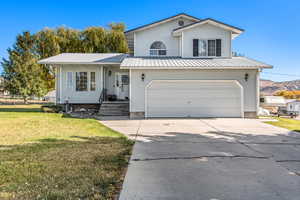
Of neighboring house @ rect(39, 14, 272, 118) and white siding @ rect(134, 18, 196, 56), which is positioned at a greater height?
white siding @ rect(134, 18, 196, 56)

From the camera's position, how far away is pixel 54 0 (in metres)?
19.6

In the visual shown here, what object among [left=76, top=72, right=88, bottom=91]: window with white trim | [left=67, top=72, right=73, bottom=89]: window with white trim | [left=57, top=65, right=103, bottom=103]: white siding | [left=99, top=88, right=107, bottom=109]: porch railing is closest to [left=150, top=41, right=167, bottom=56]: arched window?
[left=57, top=65, right=103, bottom=103]: white siding

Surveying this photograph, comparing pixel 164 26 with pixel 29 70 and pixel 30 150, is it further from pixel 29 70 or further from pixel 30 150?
pixel 29 70

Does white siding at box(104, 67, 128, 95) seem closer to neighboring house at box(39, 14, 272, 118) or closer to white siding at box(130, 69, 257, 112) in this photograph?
neighboring house at box(39, 14, 272, 118)

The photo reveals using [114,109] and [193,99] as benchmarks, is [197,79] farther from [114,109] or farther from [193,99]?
[114,109]

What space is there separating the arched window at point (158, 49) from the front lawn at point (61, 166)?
9.60 metres

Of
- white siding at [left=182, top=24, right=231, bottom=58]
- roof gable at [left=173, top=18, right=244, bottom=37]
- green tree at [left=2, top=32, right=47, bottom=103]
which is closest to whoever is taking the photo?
roof gable at [left=173, top=18, right=244, bottom=37]

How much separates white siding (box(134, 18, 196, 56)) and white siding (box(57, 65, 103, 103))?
3570 mm

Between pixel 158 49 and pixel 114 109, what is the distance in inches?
215

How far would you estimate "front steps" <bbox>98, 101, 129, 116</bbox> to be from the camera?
43.8ft

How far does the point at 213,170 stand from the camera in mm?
3768

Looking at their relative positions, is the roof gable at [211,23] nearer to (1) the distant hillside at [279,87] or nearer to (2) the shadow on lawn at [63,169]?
(2) the shadow on lawn at [63,169]

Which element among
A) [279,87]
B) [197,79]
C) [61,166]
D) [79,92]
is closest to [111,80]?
[79,92]

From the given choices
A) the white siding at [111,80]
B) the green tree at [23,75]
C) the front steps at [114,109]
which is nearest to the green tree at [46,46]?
the green tree at [23,75]
